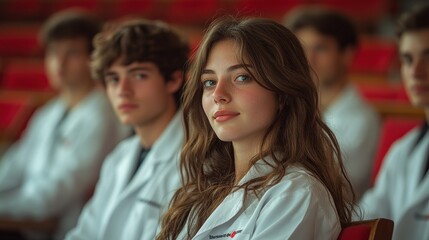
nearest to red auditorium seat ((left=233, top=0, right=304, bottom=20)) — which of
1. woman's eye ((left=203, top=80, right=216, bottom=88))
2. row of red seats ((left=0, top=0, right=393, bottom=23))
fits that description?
row of red seats ((left=0, top=0, right=393, bottom=23))

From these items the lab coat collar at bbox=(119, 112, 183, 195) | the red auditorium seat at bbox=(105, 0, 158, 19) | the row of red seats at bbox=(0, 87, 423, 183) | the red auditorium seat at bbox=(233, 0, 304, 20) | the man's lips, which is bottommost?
the lab coat collar at bbox=(119, 112, 183, 195)

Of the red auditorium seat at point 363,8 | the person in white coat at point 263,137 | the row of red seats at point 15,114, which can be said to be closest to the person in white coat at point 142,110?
the person in white coat at point 263,137

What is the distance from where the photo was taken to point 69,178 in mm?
3309

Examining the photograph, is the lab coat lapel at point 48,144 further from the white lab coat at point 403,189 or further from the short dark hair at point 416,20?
the short dark hair at point 416,20

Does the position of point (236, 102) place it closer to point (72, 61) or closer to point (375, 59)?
point (72, 61)

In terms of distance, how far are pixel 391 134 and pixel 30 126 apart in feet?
6.41

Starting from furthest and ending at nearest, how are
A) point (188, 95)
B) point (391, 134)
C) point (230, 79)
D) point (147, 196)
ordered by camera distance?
point (391, 134) < point (147, 196) < point (188, 95) < point (230, 79)

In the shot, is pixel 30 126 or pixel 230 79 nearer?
pixel 230 79

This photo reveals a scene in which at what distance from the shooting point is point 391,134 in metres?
2.99

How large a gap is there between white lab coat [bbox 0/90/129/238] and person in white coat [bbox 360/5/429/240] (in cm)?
132

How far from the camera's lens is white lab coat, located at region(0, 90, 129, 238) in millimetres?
3299

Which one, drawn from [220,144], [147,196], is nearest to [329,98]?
[147,196]

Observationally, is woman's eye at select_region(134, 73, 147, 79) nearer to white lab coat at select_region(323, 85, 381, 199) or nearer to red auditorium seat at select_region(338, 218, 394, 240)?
white lab coat at select_region(323, 85, 381, 199)

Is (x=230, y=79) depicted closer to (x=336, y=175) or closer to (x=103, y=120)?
(x=336, y=175)
